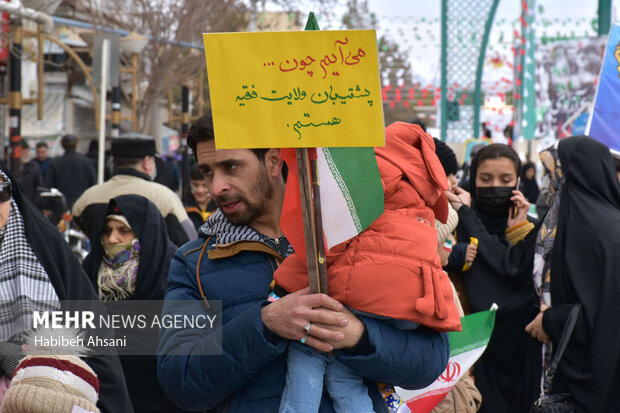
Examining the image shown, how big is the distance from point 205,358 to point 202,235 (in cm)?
46

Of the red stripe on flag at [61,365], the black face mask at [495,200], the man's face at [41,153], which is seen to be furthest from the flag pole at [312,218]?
the man's face at [41,153]

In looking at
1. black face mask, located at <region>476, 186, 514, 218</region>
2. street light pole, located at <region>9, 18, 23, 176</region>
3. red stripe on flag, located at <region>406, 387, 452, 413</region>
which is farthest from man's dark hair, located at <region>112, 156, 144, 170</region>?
street light pole, located at <region>9, 18, 23, 176</region>

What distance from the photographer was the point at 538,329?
14.5ft

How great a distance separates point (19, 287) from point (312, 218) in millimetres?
1187

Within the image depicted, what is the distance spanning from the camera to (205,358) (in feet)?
7.65

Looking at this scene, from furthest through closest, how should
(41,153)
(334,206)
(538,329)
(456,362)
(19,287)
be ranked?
(41,153) → (538,329) → (456,362) → (19,287) → (334,206)

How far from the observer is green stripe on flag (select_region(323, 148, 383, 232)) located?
7.52 ft

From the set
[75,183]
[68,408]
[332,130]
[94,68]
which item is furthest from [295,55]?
[75,183]

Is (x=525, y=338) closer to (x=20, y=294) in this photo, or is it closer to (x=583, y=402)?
(x=583, y=402)

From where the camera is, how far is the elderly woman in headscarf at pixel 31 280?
9.36 ft

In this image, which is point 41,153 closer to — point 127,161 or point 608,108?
point 127,161

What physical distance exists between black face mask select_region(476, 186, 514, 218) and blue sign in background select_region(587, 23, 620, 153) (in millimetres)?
626
